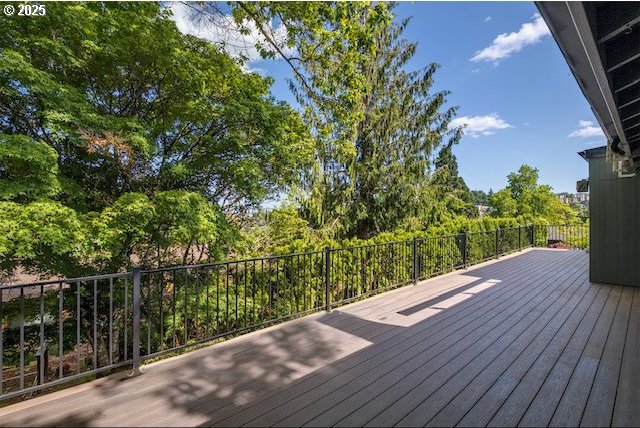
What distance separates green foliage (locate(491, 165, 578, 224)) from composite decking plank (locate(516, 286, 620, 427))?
71.2 ft

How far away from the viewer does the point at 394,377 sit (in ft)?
7.62

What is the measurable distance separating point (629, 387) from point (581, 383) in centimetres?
29

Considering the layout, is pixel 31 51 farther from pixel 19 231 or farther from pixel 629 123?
pixel 629 123

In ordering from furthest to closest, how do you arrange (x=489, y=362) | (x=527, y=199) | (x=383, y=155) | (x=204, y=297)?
(x=527, y=199) < (x=383, y=155) < (x=204, y=297) < (x=489, y=362)

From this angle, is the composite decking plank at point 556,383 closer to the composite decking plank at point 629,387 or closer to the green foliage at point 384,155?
the composite decking plank at point 629,387

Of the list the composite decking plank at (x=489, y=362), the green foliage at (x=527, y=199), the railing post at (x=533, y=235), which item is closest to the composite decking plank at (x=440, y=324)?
the composite decking plank at (x=489, y=362)

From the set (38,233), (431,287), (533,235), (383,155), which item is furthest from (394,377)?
(533,235)

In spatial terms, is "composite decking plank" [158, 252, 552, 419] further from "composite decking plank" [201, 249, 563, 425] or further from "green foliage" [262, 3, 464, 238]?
"green foliage" [262, 3, 464, 238]

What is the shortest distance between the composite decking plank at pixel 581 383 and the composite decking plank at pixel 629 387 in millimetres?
146

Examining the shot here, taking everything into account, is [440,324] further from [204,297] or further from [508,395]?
[204,297]

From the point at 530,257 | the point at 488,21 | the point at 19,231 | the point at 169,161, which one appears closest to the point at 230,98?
the point at 169,161

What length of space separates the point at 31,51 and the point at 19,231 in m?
2.60

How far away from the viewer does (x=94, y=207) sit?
498cm

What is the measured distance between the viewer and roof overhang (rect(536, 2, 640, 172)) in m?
1.50
